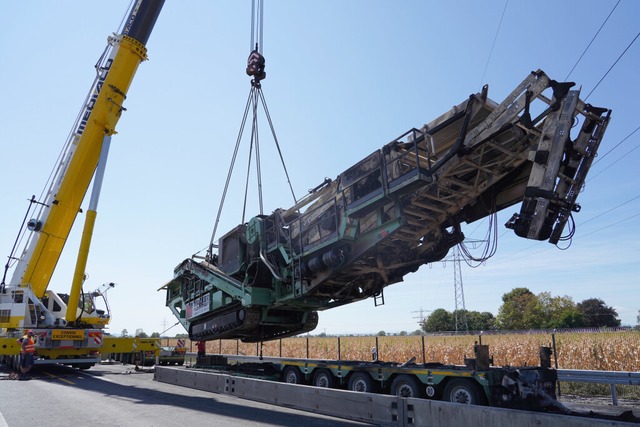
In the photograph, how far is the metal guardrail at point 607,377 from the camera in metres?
9.18

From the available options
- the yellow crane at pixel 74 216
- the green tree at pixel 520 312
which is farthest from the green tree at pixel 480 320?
the yellow crane at pixel 74 216

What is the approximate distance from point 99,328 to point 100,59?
10.0 meters

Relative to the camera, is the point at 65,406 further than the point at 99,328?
No

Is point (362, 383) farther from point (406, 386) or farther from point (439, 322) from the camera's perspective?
point (439, 322)

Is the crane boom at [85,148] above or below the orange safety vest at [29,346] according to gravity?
above

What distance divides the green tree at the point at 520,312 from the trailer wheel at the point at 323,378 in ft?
260

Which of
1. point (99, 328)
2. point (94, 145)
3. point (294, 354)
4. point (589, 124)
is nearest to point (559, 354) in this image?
point (589, 124)

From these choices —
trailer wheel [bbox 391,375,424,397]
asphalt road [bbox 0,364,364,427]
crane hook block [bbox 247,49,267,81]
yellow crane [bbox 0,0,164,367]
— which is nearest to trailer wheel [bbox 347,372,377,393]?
trailer wheel [bbox 391,375,424,397]

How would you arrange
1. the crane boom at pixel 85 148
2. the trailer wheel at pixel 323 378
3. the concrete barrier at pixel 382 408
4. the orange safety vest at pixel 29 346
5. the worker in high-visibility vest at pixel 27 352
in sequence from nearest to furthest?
the concrete barrier at pixel 382 408 → the trailer wheel at pixel 323 378 → the worker in high-visibility vest at pixel 27 352 → the orange safety vest at pixel 29 346 → the crane boom at pixel 85 148

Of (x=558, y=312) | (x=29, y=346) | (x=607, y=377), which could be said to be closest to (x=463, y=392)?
(x=607, y=377)

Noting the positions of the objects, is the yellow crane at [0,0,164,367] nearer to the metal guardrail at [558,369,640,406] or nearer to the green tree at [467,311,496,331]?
the metal guardrail at [558,369,640,406]

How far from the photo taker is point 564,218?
7156 mm

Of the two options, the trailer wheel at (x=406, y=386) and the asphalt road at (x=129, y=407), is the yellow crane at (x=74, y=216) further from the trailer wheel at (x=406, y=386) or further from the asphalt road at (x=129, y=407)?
the trailer wheel at (x=406, y=386)

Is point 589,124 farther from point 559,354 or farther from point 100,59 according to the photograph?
point 100,59
